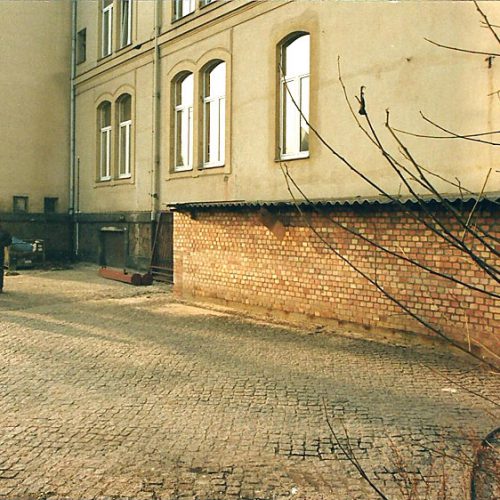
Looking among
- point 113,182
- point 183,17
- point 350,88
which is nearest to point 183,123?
point 183,17

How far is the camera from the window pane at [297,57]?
1147 centimetres

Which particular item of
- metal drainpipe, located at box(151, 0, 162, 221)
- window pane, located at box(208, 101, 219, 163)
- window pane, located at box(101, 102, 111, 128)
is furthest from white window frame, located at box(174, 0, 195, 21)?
window pane, located at box(101, 102, 111, 128)

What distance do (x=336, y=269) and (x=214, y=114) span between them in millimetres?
6666

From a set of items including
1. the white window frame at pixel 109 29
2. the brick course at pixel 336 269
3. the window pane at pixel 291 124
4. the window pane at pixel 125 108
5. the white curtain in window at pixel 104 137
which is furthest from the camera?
the white curtain in window at pixel 104 137

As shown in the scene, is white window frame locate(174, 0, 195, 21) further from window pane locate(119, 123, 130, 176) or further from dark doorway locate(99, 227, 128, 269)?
dark doorway locate(99, 227, 128, 269)

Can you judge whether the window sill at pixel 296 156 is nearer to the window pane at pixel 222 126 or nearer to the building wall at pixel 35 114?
the window pane at pixel 222 126

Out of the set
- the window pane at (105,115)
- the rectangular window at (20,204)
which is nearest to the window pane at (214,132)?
the window pane at (105,115)

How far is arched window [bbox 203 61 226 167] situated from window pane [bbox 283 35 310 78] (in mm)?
2411

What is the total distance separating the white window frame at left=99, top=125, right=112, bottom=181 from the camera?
1959cm

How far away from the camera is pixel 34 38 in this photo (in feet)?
68.9

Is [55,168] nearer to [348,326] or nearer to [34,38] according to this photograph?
[34,38]

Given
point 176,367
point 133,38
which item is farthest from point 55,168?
point 176,367

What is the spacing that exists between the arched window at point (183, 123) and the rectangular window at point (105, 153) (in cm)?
451

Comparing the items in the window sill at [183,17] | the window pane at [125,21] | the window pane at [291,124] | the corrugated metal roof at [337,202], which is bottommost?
the corrugated metal roof at [337,202]
